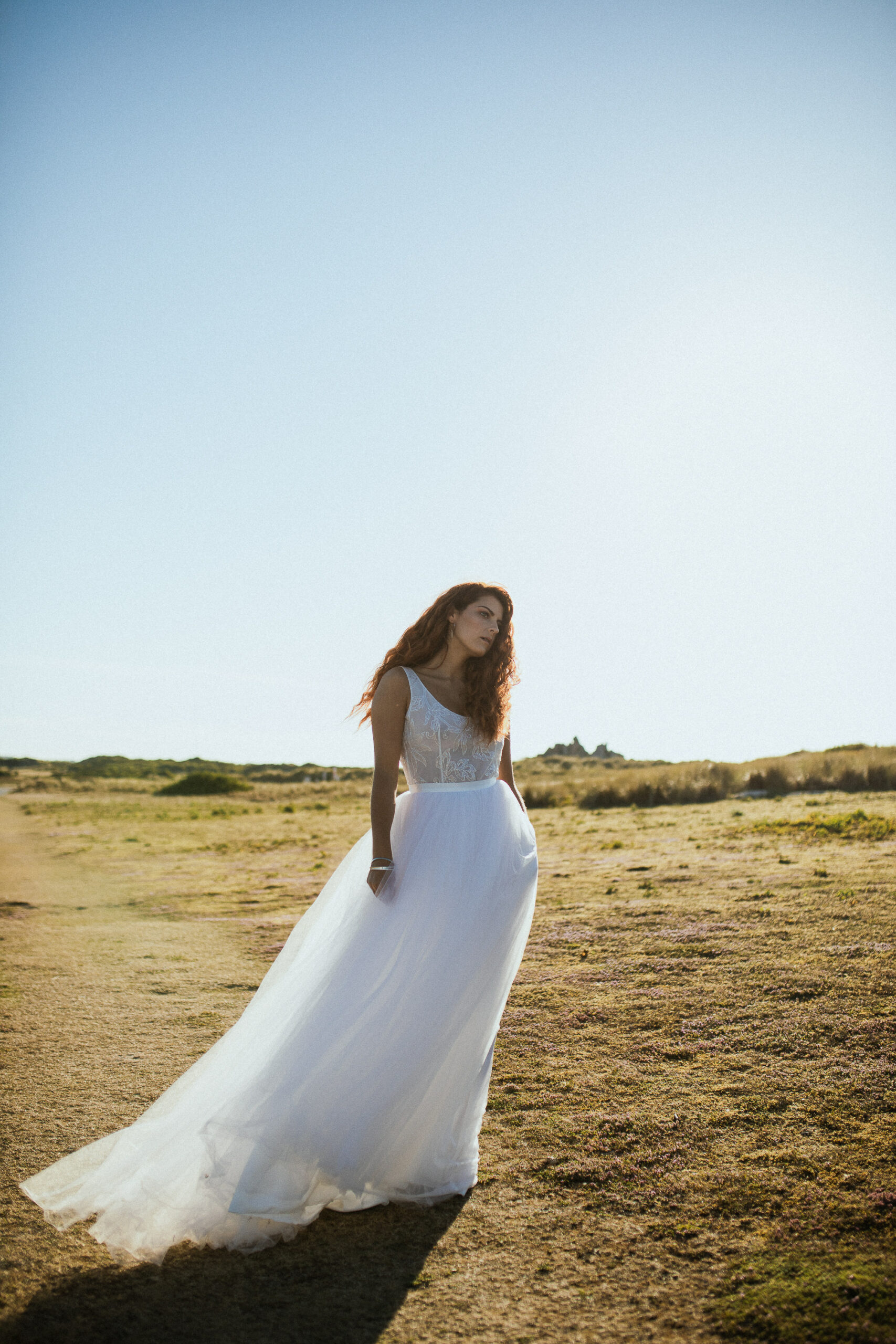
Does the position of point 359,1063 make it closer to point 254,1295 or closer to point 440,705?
point 254,1295

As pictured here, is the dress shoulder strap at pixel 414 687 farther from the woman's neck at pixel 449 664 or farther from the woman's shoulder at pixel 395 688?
the woman's neck at pixel 449 664

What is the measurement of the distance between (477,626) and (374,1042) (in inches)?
73.2

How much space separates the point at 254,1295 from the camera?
8.66 ft

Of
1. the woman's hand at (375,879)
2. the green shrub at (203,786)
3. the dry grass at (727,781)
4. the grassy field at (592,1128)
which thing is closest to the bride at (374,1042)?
the woman's hand at (375,879)

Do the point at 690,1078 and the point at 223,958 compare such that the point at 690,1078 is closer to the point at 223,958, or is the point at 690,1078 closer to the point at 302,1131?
the point at 302,1131

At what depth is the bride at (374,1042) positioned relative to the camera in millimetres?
2920

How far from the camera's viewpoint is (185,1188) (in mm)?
2947

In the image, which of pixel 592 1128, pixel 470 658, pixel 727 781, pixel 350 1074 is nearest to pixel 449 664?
pixel 470 658

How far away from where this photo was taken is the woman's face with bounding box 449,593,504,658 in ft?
12.3

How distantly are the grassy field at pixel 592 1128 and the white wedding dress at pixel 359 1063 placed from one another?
0.16m

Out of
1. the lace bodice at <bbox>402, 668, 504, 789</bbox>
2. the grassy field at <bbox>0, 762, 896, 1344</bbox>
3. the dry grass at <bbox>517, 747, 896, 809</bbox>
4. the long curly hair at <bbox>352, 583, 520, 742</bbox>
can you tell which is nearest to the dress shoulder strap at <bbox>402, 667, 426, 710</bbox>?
the lace bodice at <bbox>402, 668, 504, 789</bbox>

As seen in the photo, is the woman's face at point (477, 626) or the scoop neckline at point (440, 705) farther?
the woman's face at point (477, 626)

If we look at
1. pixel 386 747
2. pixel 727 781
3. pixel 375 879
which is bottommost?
pixel 727 781

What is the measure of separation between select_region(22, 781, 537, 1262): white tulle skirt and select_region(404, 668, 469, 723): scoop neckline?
325 mm
